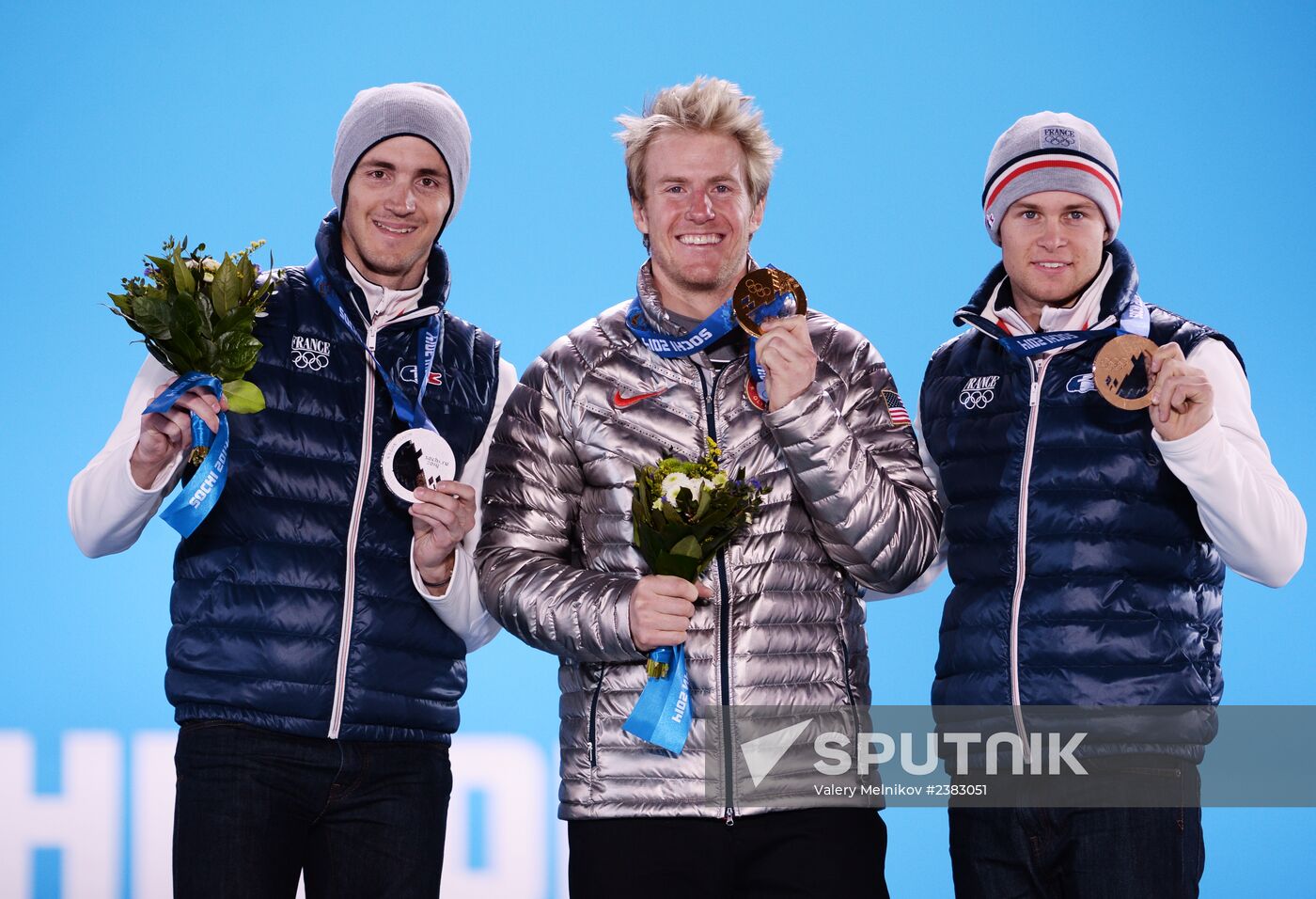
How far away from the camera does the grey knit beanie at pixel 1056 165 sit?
8.91ft

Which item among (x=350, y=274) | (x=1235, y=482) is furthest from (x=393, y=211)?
(x=1235, y=482)

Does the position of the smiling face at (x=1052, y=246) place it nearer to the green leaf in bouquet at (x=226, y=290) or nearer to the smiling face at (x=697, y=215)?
the smiling face at (x=697, y=215)

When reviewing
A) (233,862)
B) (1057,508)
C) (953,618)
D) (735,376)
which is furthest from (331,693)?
(1057,508)

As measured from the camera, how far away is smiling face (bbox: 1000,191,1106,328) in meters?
2.69

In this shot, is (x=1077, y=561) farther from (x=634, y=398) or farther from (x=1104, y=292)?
(x=634, y=398)

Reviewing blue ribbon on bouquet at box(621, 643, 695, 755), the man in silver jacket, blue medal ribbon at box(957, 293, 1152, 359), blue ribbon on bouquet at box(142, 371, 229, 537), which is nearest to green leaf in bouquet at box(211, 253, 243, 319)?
blue ribbon on bouquet at box(142, 371, 229, 537)

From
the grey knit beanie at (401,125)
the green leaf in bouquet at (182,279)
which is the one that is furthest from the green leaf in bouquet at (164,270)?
the grey knit beanie at (401,125)

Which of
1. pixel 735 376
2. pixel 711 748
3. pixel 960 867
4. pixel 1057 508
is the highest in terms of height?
pixel 735 376

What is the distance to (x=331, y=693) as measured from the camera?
259 centimetres

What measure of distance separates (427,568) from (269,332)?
56 centimetres

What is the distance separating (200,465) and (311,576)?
11.1 inches

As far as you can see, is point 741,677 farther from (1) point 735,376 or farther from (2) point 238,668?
(2) point 238,668

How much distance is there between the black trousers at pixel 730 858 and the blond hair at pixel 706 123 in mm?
1188

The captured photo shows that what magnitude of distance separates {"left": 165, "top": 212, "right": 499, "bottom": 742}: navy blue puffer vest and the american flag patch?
34.6 inches
